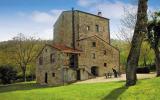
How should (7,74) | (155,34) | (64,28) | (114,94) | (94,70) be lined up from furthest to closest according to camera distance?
1. (7,74)
2. (64,28)
3. (94,70)
4. (155,34)
5. (114,94)

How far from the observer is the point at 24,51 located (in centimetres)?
8450

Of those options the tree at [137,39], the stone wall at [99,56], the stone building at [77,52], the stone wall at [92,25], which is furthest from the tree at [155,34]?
the stone wall at [92,25]

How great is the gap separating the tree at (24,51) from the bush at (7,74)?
604cm

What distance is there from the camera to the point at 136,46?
1040 inches

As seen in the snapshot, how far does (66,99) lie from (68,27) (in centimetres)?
4097

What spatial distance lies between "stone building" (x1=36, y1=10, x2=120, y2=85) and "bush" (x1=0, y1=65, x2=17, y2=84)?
12.5 meters

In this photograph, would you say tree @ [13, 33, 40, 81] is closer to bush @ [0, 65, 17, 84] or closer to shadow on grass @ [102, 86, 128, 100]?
bush @ [0, 65, 17, 84]

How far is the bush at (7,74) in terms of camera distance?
74188mm

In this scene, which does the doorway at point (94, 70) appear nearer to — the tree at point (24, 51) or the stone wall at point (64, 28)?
the stone wall at point (64, 28)

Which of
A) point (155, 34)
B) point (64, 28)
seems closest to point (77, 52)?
point (64, 28)

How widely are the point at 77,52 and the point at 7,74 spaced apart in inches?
944

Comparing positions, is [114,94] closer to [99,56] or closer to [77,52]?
[77,52]

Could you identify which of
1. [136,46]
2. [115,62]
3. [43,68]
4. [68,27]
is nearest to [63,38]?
[68,27]

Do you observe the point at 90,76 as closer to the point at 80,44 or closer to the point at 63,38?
the point at 80,44
